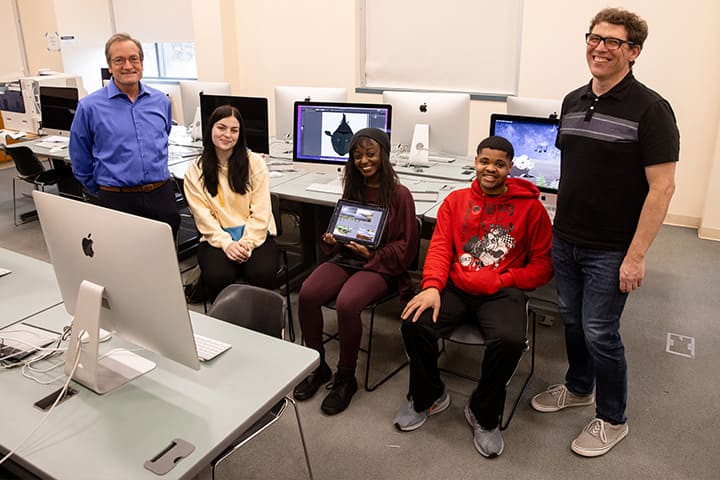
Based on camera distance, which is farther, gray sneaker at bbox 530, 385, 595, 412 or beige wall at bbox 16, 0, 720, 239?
beige wall at bbox 16, 0, 720, 239

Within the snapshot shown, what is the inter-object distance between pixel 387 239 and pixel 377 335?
0.68m

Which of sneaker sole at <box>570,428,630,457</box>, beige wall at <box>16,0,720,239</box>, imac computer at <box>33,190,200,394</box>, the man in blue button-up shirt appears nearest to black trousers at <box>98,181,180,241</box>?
the man in blue button-up shirt

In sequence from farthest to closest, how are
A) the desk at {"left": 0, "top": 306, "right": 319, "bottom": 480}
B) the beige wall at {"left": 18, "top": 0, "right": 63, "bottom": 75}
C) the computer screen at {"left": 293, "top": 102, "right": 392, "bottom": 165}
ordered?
1. the beige wall at {"left": 18, "top": 0, "right": 63, "bottom": 75}
2. the computer screen at {"left": 293, "top": 102, "right": 392, "bottom": 165}
3. the desk at {"left": 0, "top": 306, "right": 319, "bottom": 480}

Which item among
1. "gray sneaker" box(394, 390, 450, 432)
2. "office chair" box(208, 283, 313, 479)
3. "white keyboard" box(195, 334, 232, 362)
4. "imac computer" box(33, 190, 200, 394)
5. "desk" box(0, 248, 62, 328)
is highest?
"imac computer" box(33, 190, 200, 394)

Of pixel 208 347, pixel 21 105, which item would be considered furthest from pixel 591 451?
pixel 21 105

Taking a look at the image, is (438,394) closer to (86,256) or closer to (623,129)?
(623,129)

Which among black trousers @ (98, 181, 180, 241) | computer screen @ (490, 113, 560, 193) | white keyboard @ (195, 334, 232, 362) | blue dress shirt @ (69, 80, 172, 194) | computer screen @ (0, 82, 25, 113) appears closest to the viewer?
white keyboard @ (195, 334, 232, 362)

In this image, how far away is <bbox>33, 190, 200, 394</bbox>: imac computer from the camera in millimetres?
1251

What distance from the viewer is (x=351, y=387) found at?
2.45m

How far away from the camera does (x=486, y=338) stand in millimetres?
2088

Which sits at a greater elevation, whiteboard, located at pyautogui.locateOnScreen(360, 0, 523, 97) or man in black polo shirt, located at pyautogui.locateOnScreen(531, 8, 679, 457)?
whiteboard, located at pyautogui.locateOnScreen(360, 0, 523, 97)

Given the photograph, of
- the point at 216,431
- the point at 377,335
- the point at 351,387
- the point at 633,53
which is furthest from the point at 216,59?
the point at 216,431

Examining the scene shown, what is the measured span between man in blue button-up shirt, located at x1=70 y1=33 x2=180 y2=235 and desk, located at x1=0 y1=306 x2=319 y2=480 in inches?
59.5

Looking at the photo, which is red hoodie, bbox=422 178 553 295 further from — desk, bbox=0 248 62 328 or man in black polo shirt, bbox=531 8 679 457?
desk, bbox=0 248 62 328
